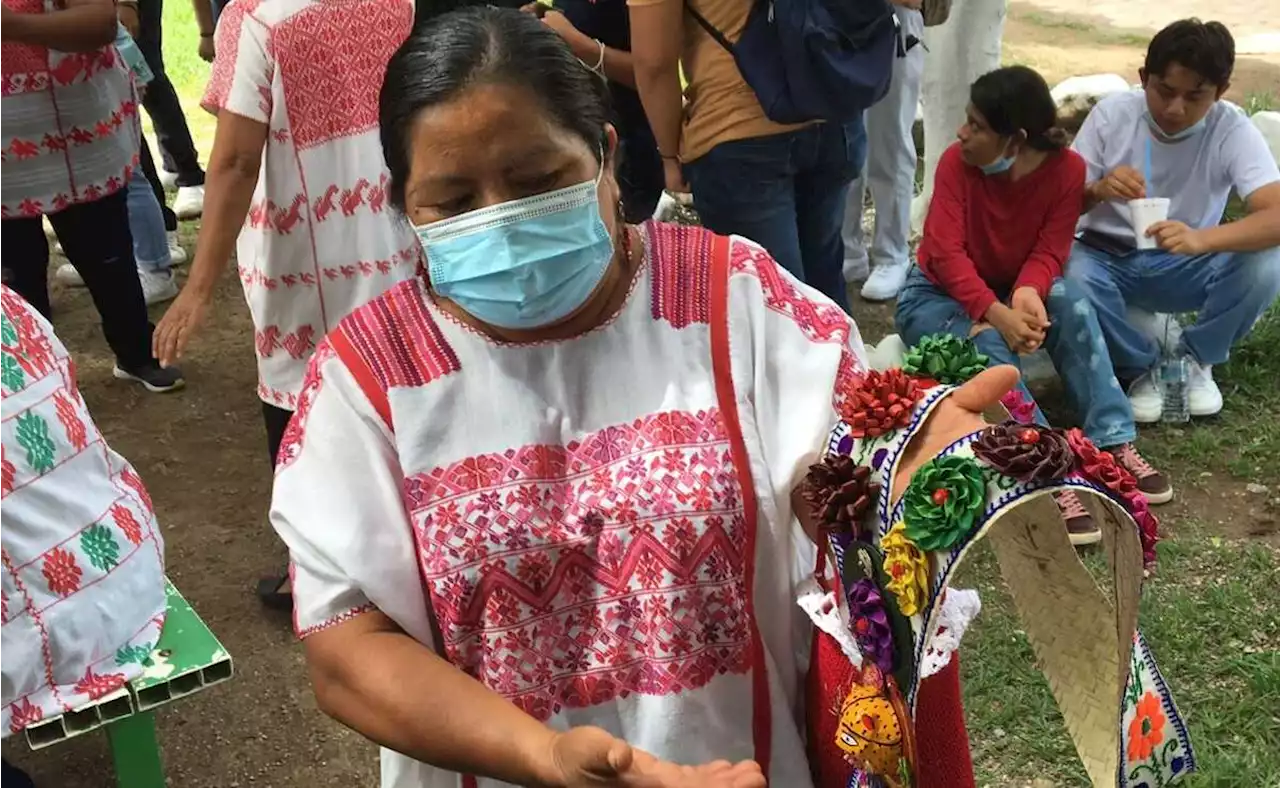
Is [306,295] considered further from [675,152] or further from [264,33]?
[675,152]

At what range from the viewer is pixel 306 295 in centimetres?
286

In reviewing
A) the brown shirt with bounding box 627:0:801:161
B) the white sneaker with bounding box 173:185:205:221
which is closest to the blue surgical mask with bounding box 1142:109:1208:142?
the brown shirt with bounding box 627:0:801:161

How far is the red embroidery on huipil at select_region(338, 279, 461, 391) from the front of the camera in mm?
1249

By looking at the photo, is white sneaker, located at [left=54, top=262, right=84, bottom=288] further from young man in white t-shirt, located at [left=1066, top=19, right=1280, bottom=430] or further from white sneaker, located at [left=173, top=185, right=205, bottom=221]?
young man in white t-shirt, located at [left=1066, top=19, right=1280, bottom=430]

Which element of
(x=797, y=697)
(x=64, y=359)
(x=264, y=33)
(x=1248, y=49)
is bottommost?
(x=1248, y=49)

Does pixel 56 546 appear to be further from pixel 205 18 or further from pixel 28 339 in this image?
pixel 205 18

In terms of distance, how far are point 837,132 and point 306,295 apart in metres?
1.40

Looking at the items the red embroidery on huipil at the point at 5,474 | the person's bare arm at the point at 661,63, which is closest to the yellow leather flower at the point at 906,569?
the red embroidery on huipil at the point at 5,474

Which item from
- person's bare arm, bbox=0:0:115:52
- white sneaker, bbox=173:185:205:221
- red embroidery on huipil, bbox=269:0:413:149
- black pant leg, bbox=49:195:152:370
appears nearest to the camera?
red embroidery on huipil, bbox=269:0:413:149

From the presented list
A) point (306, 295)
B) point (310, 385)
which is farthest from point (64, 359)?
point (310, 385)

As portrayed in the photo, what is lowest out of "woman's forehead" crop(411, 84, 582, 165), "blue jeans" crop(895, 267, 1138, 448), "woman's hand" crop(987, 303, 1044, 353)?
"blue jeans" crop(895, 267, 1138, 448)

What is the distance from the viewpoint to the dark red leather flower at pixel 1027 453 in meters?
1.05

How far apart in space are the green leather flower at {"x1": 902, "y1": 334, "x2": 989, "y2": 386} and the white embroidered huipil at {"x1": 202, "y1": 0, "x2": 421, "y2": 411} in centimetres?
164

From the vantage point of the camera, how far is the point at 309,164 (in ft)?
8.99
